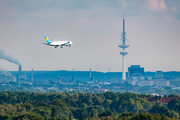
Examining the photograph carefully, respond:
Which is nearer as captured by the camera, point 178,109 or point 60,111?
point 60,111

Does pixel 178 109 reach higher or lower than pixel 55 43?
lower

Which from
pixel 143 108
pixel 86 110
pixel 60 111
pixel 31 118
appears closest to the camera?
pixel 31 118

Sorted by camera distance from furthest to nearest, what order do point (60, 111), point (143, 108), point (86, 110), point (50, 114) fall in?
point (143, 108) < point (86, 110) < point (60, 111) < point (50, 114)

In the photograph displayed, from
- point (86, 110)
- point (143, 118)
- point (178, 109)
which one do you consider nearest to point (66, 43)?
point (143, 118)

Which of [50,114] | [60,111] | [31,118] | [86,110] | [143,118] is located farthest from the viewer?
[86,110]

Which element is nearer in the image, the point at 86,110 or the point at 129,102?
the point at 86,110

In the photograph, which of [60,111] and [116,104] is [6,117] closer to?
[60,111]

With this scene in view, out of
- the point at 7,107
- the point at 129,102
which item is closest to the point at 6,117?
the point at 7,107

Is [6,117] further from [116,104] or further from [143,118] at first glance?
[116,104]

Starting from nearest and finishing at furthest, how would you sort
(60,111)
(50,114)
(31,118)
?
(31,118) → (50,114) → (60,111)
